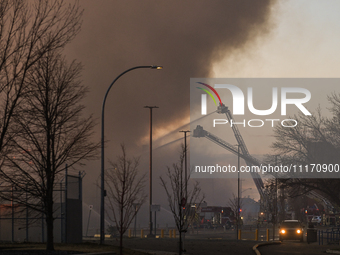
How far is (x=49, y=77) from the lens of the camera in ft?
65.0

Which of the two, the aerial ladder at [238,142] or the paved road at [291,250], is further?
the aerial ladder at [238,142]

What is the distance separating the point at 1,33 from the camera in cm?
1381

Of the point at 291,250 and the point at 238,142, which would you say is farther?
the point at 238,142

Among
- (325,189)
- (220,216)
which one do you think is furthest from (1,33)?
(220,216)

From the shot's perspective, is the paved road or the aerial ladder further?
the aerial ladder

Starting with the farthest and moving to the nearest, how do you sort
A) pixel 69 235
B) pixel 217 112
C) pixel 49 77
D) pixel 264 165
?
pixel 217 112
pixel 264 165
pixel 69 235
pixel 49 77

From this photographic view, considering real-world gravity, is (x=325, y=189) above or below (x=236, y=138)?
below

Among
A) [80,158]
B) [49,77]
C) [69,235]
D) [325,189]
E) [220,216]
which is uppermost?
[49,77]

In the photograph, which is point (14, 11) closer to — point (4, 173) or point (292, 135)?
point (4, 173)

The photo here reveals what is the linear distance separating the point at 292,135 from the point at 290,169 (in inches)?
103

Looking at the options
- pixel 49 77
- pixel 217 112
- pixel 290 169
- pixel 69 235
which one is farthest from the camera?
pixel 217 112

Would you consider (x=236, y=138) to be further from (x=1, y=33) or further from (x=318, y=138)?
(x=1, y=33)

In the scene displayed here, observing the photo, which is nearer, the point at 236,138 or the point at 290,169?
the point at 290,169

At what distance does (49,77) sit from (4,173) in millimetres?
4304
